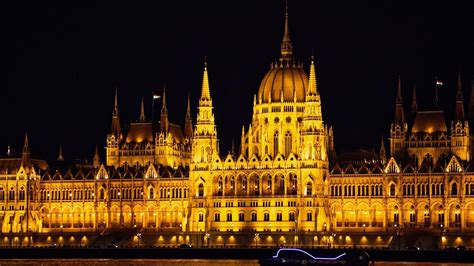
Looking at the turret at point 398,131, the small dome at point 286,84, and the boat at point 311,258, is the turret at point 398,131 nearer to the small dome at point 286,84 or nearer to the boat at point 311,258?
the small dome at point 286,84

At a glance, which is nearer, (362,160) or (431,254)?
(431,254)

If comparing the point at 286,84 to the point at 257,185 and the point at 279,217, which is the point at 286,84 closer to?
the point at 257,185

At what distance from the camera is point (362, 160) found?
198 m

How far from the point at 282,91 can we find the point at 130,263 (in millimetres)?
49758

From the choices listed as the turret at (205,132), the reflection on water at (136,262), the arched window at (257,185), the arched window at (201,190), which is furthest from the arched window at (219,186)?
the reflection on water at (136,262)

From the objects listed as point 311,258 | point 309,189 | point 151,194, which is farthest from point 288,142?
point 311,258

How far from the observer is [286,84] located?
635ft

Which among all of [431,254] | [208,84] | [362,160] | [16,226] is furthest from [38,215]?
[431,254]

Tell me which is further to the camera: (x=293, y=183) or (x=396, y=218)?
(x=293, y=183)

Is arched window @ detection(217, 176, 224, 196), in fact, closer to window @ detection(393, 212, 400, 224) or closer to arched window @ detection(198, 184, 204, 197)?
arched window @ detection(198, 184, 204, 197)

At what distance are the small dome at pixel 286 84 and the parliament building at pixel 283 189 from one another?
0.42 feet

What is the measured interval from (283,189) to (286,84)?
16.2 m

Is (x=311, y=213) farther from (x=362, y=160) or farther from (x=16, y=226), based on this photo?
(x=16, y=226)

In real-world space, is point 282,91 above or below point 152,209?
above
